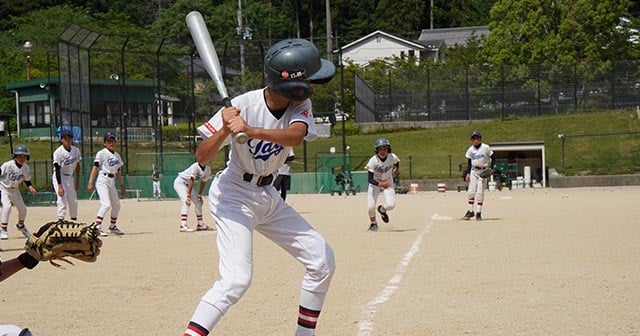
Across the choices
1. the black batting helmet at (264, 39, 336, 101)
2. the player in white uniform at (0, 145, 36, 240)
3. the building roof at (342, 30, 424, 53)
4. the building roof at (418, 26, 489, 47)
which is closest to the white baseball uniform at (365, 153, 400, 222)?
the player in white uniform at (0, 145, 36, 240)

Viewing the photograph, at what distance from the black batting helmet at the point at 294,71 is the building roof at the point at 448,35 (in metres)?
92.6

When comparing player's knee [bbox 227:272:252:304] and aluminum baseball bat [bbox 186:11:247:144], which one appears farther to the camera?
aluminum baseball bat [bbox 186:11:247:144]

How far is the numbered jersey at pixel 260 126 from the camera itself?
268 inches

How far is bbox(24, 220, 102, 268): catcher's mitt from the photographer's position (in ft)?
17.9

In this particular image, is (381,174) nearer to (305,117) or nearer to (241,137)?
(305,117)

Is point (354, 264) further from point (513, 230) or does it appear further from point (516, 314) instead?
point (513, 230)

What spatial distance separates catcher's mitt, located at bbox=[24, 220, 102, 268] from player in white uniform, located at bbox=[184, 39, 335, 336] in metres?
1.14

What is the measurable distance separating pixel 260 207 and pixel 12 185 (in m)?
13.5

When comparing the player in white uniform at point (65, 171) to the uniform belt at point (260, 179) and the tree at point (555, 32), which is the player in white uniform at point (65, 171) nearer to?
the uniform belt at point (260, 179)

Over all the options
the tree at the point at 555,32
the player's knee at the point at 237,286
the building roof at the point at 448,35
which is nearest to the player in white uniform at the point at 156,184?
the tree at the point at 555,32

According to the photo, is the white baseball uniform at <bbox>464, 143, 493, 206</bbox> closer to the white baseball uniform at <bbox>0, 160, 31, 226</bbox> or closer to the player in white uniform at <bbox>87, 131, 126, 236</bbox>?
the player in white uniform at <bbox>87, 131, 126, 236</bbox>

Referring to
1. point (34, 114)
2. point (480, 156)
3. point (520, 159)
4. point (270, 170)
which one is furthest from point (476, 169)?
point (34, 114)

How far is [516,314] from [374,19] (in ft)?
326

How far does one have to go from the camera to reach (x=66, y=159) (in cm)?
1942
